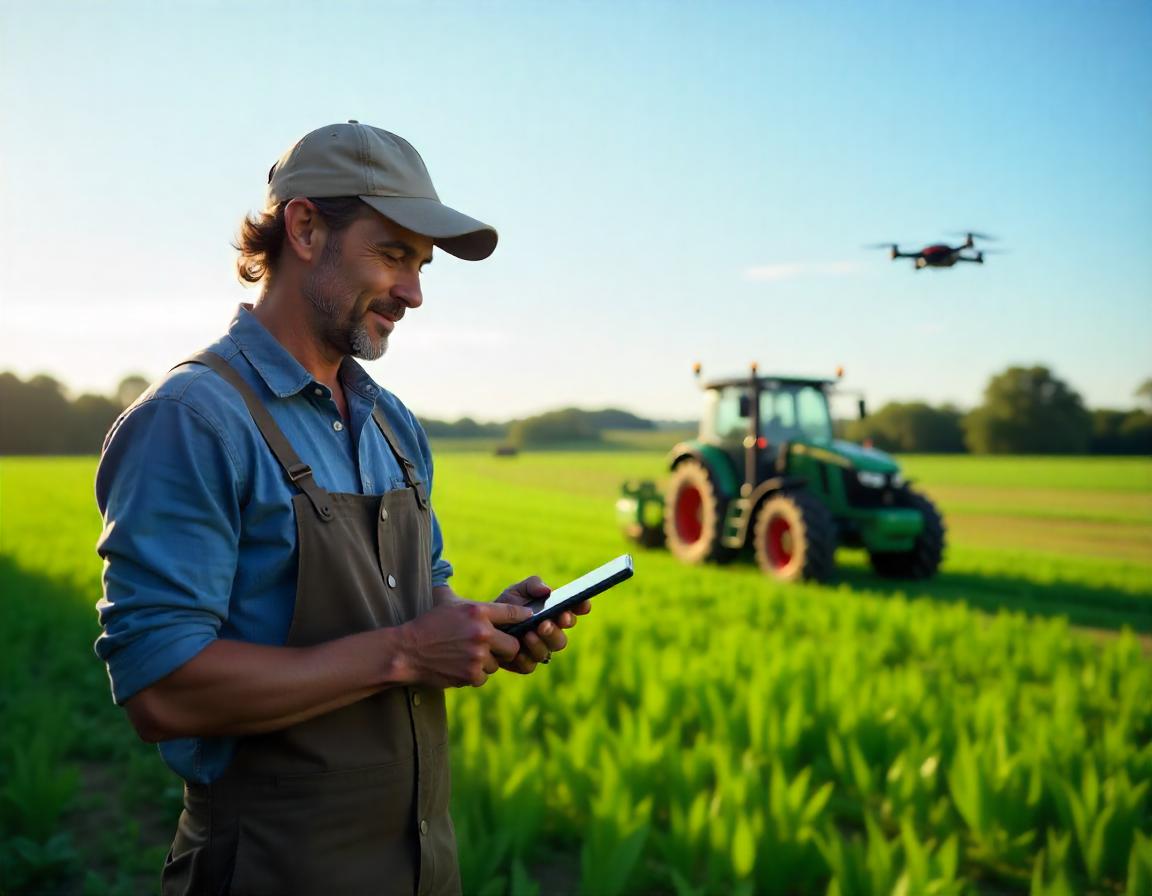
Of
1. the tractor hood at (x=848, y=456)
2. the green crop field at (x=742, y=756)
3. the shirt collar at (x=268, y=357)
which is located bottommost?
the green crop field at (x=742, y=756)

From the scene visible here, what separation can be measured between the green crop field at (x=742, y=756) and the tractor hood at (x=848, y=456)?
5.73ft

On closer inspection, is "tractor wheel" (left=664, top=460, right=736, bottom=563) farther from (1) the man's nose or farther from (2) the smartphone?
(1) the man's nose

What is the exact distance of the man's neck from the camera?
1795 millimetres

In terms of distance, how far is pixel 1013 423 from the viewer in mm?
45562

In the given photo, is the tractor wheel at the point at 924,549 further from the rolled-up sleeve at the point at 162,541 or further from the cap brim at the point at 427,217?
the rolled-up sleeve at the point at 162,541

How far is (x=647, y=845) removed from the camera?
3.52 meters

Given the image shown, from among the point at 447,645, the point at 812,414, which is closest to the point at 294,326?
the point at 447,645

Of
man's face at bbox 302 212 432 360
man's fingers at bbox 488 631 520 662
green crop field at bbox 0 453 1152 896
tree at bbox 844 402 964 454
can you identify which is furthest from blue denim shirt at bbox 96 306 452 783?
tree at bbox 844 402 964 454

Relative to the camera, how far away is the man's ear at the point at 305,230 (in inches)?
68.5

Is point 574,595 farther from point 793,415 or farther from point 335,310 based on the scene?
point 793,415

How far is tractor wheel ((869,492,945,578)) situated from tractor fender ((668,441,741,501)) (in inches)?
70.5

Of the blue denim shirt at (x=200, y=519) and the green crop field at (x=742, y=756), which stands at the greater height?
the blue denim shirt at (x=200, y=519)

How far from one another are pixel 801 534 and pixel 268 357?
25.9 feet

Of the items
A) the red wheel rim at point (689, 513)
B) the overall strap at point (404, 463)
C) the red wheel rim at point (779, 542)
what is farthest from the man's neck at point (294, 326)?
the red wheel rim at point (689, 513)
